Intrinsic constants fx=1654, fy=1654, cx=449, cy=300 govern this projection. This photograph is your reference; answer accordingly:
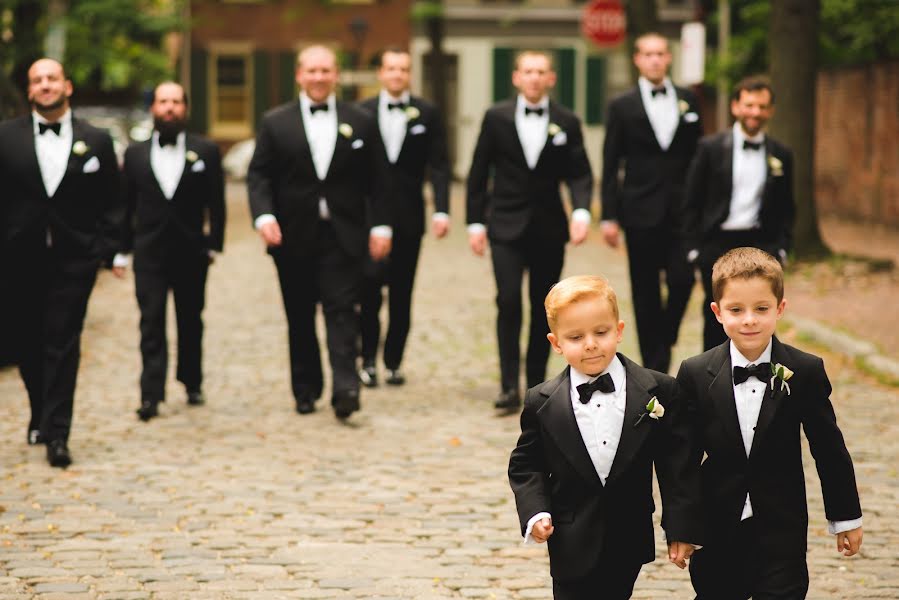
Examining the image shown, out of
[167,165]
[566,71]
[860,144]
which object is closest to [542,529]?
[167,165]

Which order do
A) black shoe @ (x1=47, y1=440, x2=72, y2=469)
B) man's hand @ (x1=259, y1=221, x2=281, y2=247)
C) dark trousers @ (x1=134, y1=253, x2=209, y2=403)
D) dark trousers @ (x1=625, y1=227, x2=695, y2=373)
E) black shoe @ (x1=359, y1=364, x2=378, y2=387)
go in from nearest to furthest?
black shoe @ (x1=47, y1=440, x2=72, y2=469)
man's hand @ (x1=259, y1=221, x2=281, y2=247)
dark trousers @ (x1=134, y1=253, x2=209, y2=403)
dark trousers @ (x1=625, y1=227, x2=695, y2=373)
black shoe @ (x1=359, y1=364, x2=378, y2=387)

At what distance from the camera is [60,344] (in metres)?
8.20

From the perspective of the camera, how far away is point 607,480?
4285 millimetres

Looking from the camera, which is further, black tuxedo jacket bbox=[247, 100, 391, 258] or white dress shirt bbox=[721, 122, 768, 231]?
black tuxedo jacket bbox=[247, 100, 391, 258]

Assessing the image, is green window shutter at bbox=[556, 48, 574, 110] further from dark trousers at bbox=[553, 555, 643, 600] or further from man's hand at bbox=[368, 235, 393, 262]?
dark trousers at bbox=[553, 555, 643, 600]

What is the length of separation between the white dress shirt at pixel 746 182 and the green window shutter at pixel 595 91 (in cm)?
3900

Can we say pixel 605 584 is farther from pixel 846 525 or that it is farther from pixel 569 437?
pixel 846 525

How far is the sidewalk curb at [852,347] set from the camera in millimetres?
10703

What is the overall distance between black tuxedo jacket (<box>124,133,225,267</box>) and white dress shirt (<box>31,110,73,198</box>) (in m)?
1.38

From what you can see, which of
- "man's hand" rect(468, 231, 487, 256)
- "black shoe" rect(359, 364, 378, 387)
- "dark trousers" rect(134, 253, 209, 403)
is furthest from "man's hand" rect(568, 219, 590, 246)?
"dark trousers" rect(134, 253, 209, 403)

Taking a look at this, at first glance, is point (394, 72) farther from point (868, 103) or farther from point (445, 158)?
point (868, 103)

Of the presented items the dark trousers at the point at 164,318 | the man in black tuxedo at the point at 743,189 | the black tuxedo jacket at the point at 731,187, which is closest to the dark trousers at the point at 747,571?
the man in black tuxedo at the point at 743,189

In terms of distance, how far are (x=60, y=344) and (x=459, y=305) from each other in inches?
284

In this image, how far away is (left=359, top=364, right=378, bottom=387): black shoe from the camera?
10641 mm
